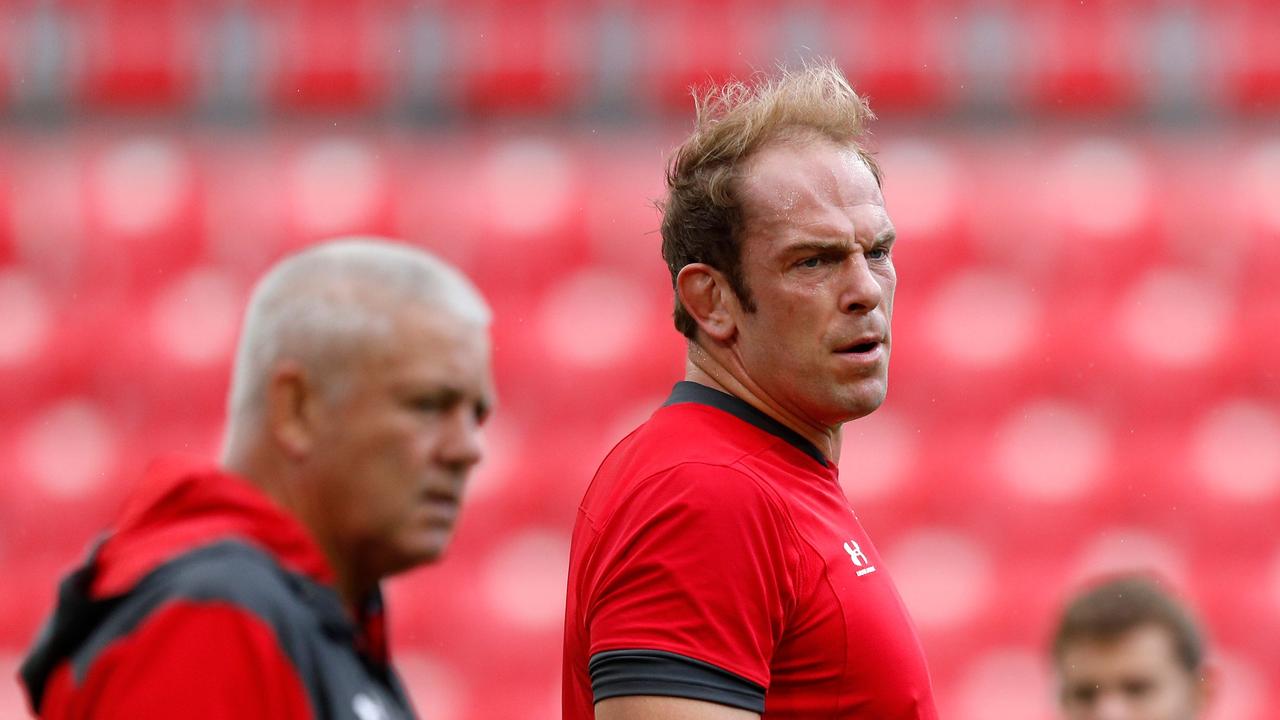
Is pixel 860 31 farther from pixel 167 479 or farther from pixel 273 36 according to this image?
pixel 167 479

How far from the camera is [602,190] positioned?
20.1 ft

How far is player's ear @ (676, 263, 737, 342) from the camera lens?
6.98 ft

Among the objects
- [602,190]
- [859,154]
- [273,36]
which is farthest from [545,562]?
[859,154]

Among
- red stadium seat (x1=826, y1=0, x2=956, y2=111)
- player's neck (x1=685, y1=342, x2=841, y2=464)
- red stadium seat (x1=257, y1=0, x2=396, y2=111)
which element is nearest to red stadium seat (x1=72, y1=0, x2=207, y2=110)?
red stadium seat (x1=257, y1=0, x2=396, y2=111)

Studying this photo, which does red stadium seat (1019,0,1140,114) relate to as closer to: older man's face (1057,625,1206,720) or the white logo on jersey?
older man's face (1057,625,1206,720)

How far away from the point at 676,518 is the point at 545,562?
11.6 ft

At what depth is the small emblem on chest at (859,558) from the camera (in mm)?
1966

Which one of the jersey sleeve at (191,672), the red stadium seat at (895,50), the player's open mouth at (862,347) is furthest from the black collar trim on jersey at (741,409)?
the red stadium seat at (895,50)

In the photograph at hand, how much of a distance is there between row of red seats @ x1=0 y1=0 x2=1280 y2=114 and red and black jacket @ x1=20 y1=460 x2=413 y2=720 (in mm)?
4883

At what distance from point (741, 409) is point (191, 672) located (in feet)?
3.17

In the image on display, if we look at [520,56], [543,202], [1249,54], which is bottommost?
[543,202]

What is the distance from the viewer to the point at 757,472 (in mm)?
1939

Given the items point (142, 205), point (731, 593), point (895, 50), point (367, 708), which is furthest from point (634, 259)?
point (367, 708)

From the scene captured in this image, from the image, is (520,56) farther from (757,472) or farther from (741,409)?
(757,472)
